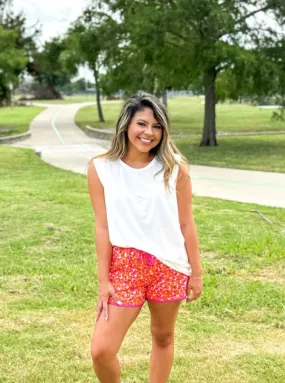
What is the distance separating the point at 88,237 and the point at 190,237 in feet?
12.7

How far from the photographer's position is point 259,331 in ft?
12.6

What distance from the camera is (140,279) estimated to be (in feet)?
8.19

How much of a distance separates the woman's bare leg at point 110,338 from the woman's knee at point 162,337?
0.22m

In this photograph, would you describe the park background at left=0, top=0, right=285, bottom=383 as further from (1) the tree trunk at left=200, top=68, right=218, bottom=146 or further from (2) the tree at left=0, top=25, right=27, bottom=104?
(2) the tree at left=0, top=25, right=27, bottom=104

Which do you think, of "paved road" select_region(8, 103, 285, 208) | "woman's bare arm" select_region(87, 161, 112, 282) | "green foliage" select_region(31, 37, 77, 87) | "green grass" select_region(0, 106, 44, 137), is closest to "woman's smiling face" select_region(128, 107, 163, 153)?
"woman's bare arm" select_region(87, 161, 112, 282)

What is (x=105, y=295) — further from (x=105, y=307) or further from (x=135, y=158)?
(x=135, y=158)

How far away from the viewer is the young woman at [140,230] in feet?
8.11

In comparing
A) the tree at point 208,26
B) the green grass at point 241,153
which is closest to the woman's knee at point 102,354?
the green grass at point 241,153

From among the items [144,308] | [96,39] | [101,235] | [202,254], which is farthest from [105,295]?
[96,39]

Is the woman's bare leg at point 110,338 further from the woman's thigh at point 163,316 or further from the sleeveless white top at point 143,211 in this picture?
the sleeveless white top at point 143,211

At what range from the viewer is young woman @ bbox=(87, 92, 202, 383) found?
247cm

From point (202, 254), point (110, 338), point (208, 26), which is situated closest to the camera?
point (110, 338)

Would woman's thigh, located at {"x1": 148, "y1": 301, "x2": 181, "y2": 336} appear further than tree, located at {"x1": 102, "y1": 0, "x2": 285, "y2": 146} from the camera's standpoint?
No

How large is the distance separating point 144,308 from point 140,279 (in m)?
1.94
